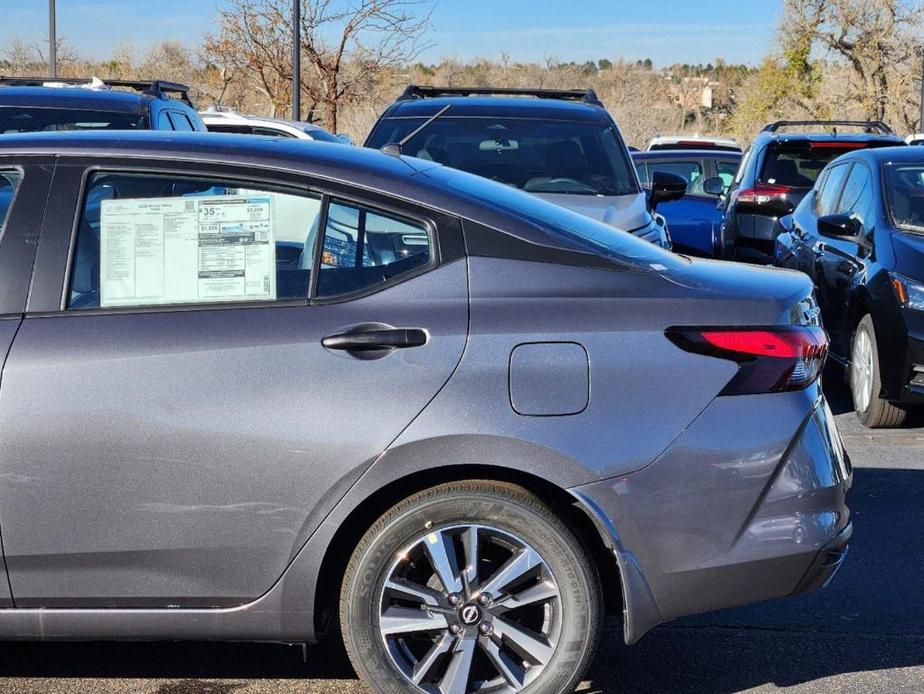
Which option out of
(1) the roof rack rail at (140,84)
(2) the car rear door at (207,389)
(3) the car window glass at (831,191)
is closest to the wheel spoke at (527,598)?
(2) the car rear door at (207,389)

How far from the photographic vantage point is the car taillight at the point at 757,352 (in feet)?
12.1

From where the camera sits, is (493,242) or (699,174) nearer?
(493,242)

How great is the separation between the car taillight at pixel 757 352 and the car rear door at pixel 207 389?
0.65 metres

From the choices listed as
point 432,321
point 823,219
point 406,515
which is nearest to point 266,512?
point 406,515

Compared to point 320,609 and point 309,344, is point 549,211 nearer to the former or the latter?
point 309,344

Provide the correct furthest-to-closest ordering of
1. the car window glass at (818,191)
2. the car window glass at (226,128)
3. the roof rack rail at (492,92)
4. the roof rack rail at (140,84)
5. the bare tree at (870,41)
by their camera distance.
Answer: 1. the bare tree at (870,41)
2. the car window glass at (226,128)
3. the roof rack rail at (140,84)
4. the roof rack rail at (492,92)
5. the car window glass at (818,191)

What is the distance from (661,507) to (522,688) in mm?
645

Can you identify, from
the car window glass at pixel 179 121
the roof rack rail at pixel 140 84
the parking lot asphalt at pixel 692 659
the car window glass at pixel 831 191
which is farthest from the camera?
the roof rack rail at pixel 140 84

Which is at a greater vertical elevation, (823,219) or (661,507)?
(823,219)

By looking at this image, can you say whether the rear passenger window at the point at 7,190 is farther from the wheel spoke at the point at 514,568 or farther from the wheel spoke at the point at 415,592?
the wheel spoke at the point at 514,568

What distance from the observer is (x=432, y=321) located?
3629 mm

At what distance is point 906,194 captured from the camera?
326 inches

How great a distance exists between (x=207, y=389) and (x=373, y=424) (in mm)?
453

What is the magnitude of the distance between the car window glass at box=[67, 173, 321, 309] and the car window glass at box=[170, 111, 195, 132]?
618cm
